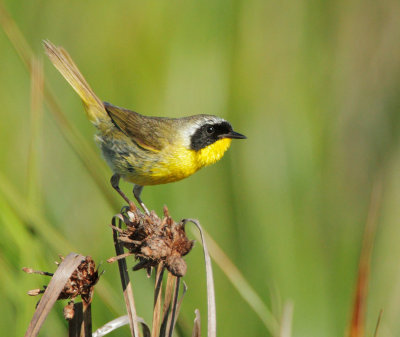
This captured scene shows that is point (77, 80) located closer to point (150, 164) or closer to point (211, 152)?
point (150, 164)

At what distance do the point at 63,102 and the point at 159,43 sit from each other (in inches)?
25.1

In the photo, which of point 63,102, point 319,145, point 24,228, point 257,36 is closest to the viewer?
point 24,228

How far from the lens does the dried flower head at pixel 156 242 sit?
1.41 meters

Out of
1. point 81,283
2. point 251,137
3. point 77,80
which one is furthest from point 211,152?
point 81,283

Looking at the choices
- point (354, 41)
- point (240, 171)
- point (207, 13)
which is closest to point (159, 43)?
point (207, 13)

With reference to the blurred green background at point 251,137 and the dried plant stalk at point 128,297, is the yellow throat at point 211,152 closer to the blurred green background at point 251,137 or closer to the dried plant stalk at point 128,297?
the blurred green background at point 251,137

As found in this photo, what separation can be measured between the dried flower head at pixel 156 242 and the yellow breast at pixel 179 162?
1041mm

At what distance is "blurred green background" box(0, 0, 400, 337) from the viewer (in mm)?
2807

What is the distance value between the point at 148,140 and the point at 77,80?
467 mm

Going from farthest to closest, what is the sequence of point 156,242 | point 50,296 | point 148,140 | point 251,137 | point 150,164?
point 251,137, point 148,140, point 150,164, point 156,242, point 50,296

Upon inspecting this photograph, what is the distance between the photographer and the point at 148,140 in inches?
108

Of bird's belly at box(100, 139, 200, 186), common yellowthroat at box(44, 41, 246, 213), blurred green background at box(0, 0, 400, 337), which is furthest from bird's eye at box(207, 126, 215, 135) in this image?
blurred green background at box(0, 0, 400, 337)

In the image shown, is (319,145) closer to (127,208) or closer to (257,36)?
(257,36)

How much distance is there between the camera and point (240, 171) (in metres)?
3.12
